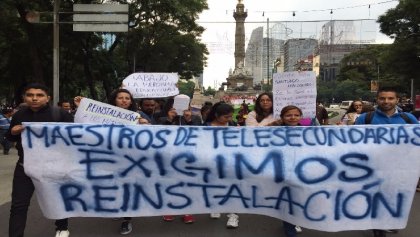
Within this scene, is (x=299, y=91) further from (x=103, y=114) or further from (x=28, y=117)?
(x=28, y=117)

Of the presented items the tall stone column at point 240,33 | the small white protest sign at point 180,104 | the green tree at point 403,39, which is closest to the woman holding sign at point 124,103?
the small white protest sign at point 180,104

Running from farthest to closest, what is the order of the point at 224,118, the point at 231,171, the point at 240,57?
the point at 240,57, the point at 224,118, the point at 231,171

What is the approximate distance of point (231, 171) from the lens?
482 cm

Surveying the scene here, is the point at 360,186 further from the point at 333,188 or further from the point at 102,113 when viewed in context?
the point at 102,113

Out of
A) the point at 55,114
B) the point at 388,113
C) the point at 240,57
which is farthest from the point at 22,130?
the point at 240,57

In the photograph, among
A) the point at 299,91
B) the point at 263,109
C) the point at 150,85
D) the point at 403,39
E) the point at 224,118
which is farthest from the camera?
the point at 403,39

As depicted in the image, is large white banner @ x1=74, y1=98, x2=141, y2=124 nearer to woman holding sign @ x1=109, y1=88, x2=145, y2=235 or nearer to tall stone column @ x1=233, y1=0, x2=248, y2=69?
woman holding sign @ x1=109, y1=88, x2=145, y2=235

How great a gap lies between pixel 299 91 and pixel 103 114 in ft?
8.53

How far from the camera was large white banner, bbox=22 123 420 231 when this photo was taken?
15.5 feet

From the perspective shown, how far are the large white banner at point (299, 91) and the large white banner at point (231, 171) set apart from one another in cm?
168

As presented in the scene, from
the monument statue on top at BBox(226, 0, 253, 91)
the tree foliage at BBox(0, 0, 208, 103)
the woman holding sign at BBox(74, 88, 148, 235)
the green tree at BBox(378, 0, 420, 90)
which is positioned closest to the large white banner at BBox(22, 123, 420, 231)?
the woman holding sign at BBox(74, 88, 148, 235)

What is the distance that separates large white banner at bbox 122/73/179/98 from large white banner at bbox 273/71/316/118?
208cm

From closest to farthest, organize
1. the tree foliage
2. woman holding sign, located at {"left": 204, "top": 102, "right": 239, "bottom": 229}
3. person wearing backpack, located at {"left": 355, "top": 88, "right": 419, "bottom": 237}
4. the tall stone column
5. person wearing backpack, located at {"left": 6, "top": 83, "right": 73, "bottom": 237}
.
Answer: person wearing backpack, located at {"left": 6, "top": 83, "right": 73, "bottom": 237}, person wearing backpack, located at {"left": 355, "top": 88, "right": 419, "bottom": 237}, woman holding sign, located at {"left": 204, "top": 102, "right": 239, "bottom": 229}, the tree foliage, the tall stone column

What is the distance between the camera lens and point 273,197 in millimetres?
4801
